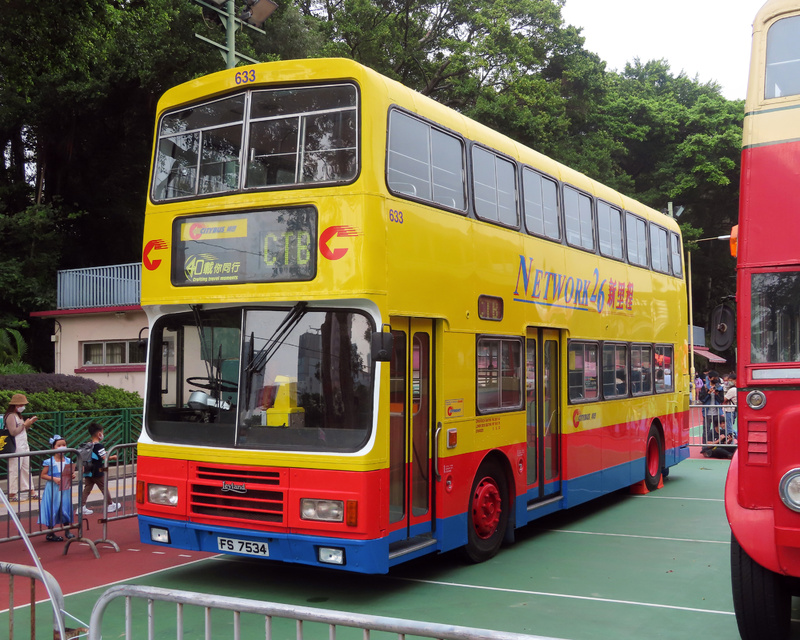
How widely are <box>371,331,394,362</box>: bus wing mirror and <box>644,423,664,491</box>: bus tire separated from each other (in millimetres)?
8604

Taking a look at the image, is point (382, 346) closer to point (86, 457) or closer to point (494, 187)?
point (494, 187)

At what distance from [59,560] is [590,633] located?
19.4ft

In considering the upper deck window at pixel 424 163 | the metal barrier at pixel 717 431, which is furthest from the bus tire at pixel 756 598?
the metal barrier at pixel 717 431

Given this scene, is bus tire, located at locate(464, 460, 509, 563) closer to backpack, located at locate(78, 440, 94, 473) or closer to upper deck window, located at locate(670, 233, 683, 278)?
backpack, located at locate(78, 440, 94, 473)

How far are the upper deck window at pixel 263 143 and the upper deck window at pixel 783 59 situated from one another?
339cm

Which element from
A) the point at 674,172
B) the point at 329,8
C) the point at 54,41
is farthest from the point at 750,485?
the point at 674,172

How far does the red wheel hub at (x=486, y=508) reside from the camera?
9469mm

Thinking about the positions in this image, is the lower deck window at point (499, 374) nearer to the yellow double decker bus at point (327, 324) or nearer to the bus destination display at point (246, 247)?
the yellow double decker bus at point (327, 324)

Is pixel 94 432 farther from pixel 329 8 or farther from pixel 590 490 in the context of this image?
pixel 329 8

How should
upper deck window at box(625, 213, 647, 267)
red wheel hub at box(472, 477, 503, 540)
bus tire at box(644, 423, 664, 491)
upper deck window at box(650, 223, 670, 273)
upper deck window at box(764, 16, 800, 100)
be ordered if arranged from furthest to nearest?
upper deck window at box(650, 223, 670, 273) → bus tire at box(644, 423, 664, 491) → upper deck window at box(625, 213, 647, 267) → red wheel hub at box(472, 477, 503, 540) → upper deck window at box(764, 16, 800, 100)

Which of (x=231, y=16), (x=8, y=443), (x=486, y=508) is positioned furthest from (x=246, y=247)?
(x=231, y=16)

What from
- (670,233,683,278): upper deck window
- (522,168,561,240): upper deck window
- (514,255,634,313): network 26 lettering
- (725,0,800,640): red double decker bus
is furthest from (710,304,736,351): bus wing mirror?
(670,233,683,278): upper deck window

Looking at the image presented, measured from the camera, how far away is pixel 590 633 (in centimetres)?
698

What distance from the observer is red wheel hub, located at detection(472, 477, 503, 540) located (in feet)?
31.1
